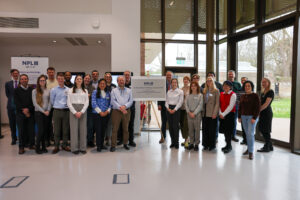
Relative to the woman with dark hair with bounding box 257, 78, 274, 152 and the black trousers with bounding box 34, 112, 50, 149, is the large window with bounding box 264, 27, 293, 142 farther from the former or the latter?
the black trousers with bounding box 34, 112, 50, 149

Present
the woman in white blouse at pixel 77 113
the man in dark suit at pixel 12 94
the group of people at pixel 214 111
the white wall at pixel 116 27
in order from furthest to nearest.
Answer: the white wall at pixel 116 27 < the man in dark suit at pixel 12 94 < the woman in white blouse at pixel 77 113 < the group of people at pixel 214 111

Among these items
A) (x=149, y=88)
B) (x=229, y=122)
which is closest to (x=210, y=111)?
(x=229, y=122)

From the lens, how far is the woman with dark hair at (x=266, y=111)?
4.53 meters

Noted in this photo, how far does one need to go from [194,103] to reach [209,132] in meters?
0.73

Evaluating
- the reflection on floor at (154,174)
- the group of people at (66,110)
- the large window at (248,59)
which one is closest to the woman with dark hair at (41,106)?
the group of people at (66,110)

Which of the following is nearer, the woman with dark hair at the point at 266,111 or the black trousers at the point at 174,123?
the woman with dark hair at the point at 266,111

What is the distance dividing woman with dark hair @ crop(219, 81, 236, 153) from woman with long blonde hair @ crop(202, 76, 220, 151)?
124mm

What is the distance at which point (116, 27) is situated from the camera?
6.18 m

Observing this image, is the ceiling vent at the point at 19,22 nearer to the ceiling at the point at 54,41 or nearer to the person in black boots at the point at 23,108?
the ceiling at the point at 54,41

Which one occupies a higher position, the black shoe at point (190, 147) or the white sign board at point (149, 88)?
the white sign board at point (149, 88)

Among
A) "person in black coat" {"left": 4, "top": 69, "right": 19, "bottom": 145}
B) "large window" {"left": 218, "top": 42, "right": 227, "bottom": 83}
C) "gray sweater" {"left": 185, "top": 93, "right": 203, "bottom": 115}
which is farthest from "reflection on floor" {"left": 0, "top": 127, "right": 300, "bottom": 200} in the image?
"large window" {"left": 218, "top": 42, "right": 227, "bottom": 83}

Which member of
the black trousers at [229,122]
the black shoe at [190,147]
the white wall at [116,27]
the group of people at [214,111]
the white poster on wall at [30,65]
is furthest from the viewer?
the white wall at [116,27]

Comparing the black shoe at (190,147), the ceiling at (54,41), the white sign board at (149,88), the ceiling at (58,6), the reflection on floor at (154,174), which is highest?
the ceiling at (58,6)

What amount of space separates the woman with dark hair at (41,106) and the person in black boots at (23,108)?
16 cm
